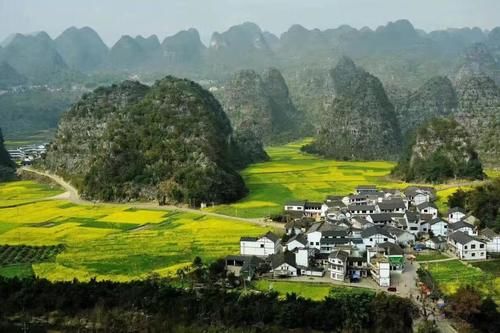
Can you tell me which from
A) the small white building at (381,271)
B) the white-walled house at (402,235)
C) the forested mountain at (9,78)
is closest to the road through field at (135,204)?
the white-walled house at (402,235)

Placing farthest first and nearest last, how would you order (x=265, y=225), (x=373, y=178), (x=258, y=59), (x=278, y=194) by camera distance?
1. (x=258, y=59)
2. (x=373, y=178)
3. (x=278, y=194)
4. (x=265, y=225)

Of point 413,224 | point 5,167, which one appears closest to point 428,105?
point 413,224

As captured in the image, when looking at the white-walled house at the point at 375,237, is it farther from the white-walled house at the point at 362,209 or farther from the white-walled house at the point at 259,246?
the white-walled house at the point at 362,209

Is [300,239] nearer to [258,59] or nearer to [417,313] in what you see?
[417,313]

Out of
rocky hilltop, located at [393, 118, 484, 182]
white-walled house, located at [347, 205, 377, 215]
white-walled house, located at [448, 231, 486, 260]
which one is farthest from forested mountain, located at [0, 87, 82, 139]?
white-walled house, located at [448, 231, 486, 260]

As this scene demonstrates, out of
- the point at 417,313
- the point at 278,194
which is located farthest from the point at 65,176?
the point at 417,313
